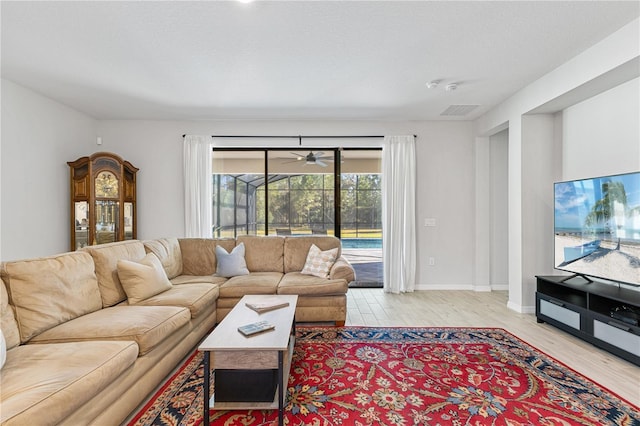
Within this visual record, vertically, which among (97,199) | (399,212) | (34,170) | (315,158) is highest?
(315,158)

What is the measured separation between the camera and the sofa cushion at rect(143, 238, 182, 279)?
3.37 meters

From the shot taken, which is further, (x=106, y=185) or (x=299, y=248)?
(x=106, y=185)

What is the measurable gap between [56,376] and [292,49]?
2725 millimetres

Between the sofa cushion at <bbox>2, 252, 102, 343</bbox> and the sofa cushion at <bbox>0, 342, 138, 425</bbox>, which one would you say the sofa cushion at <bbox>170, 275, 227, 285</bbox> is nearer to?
the sofa cushion at <bbox>2, 252, 102, 343</bbox>

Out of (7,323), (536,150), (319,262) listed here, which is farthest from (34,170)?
(536,150)

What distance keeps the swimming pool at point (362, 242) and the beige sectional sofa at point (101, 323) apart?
1.57m

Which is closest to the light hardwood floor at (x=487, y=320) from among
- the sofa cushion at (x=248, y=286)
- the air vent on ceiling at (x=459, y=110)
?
the sofa cushion at (x=248, y=286)

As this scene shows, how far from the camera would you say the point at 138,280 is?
2625 millimetres

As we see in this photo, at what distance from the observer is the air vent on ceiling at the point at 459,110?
13.8ft

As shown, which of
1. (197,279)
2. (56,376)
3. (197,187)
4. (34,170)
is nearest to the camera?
(56,376)

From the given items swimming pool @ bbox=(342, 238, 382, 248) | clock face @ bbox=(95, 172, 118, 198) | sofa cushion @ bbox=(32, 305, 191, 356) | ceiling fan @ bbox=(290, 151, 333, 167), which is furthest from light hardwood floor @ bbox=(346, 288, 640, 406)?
clock face @ bbox=(95, 172, 118, 198)

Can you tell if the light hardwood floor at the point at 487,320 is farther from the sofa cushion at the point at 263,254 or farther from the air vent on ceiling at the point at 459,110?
the air vent on ceiling at the point at 459,110

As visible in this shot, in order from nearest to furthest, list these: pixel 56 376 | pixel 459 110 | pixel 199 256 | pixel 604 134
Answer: pixel 56 376 → pixel 604 134 → pixel 199 256 → pixel 459 110

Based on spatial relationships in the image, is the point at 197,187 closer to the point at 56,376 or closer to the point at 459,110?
the point at 56,376
